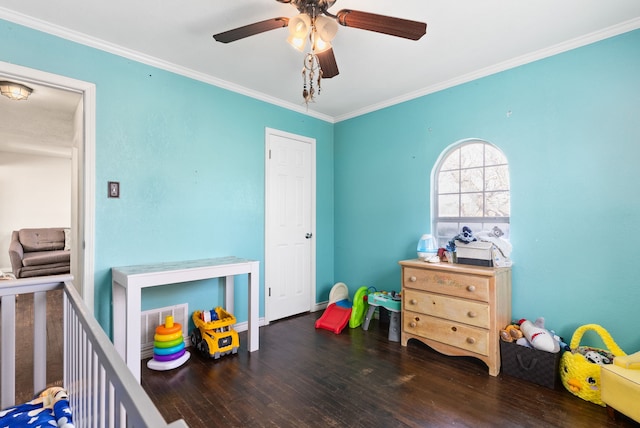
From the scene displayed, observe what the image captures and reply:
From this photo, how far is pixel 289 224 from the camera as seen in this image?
3676 millimetres

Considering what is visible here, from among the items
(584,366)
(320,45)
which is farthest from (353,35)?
(584,366)

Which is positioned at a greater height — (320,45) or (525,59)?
(525,59)

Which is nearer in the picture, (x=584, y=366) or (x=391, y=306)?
(x=584, y=366)

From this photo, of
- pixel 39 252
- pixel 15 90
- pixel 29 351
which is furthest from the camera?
pixel 39 252

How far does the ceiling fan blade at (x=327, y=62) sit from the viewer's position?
1.96m

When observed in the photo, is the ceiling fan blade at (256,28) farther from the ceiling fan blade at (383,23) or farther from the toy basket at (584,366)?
the toy basket at (584,366)

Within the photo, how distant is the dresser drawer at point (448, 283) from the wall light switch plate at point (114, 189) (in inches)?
98.9

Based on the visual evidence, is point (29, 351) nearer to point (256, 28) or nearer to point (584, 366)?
point (256, 28)

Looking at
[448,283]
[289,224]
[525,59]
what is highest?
[525,59]

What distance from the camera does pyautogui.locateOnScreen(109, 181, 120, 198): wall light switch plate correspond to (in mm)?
2451

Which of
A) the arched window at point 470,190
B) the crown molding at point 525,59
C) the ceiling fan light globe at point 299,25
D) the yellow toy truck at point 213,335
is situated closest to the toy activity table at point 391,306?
the arched window at point 470,190

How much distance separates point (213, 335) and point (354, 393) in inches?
48.3

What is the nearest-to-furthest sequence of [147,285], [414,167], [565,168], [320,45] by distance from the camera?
[320,45] → [147,285] → [565,168] → [414,167]

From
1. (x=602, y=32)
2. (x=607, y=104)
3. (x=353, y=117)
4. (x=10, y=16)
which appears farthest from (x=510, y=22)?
(x=10, y=16)
